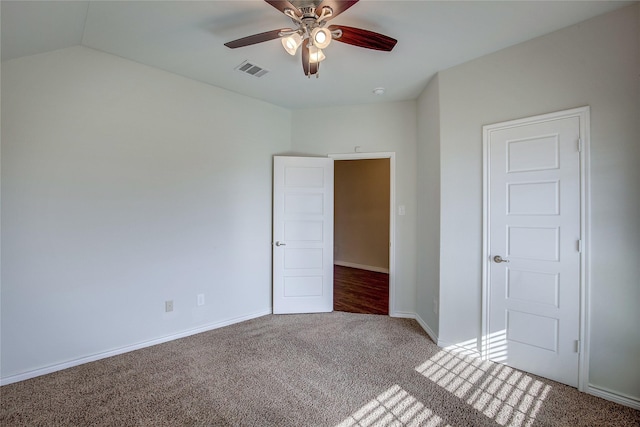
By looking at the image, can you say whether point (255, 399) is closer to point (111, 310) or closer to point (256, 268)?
point (111, 310)

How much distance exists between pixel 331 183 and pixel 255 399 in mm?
2558

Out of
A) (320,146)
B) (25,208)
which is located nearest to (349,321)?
(320,146)

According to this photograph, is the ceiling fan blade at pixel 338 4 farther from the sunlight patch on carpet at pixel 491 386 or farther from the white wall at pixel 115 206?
the sunlight patch on carpet at pixel 491 386

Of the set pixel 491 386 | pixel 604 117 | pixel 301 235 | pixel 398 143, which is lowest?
pixel 491 386

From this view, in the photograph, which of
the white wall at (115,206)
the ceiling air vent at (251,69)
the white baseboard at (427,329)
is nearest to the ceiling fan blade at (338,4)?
the ceiling air vent at (251,69)

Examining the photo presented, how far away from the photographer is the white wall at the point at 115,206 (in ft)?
7.36

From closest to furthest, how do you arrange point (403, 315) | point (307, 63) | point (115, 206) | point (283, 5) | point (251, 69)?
point (283, 5) → point (307, 63) → point (115, 206) → point (251, 69) → point (403, 315)

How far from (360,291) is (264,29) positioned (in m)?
3.85

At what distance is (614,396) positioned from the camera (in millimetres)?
2012

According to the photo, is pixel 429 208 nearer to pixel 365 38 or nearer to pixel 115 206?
pixel 365 38

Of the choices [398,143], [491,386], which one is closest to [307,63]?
[398,143]

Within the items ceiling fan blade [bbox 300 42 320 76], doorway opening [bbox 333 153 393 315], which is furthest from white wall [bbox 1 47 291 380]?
doorway opening [bbox 333 153 393 315]

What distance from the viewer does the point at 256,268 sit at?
372cm

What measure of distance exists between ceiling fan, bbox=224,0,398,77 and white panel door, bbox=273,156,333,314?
1.87 m
